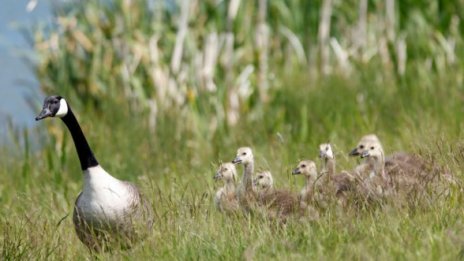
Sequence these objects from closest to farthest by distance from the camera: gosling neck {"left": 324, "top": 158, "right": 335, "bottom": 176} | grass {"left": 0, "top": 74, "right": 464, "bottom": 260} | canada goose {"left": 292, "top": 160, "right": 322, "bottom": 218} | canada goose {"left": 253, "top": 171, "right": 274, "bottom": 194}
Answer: grass {"left": 0, "top": 74, "right": 464, "bottom": 260} < canada goose {"left": 292, "top": 160, "right": 322, "bottom": 218} < canada goose {"left": 253, "top": 171, "right": 274, "bottom": 194} < gosling neck {"left": 324, "top": 158, "right": 335, "bottom": 176}

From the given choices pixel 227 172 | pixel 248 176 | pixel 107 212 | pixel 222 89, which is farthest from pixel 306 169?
pixel 222 89

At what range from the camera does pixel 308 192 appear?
7082 mm

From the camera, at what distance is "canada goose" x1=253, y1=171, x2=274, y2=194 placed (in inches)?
291

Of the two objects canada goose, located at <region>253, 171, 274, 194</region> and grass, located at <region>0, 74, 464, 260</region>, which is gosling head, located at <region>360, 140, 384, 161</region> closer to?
grass, located at <region>0, 74, 464, 260</region>

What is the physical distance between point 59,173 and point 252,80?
4.25m

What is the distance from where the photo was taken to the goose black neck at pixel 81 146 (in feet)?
24.3

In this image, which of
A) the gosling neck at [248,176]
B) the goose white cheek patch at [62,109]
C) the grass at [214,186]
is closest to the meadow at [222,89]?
the grass at [214,186]

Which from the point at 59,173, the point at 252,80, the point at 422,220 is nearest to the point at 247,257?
the point at 422,220

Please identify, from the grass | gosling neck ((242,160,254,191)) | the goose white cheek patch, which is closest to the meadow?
the grass

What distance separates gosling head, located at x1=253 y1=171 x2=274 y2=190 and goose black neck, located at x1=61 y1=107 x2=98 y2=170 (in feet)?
3.73

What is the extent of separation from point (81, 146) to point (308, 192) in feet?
5.48

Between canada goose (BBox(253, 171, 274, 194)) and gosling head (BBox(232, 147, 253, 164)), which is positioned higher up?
gosling head (BBox(232, 147, 253, 164))

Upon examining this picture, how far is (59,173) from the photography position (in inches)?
424

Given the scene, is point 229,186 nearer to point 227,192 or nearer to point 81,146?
point 227,192
